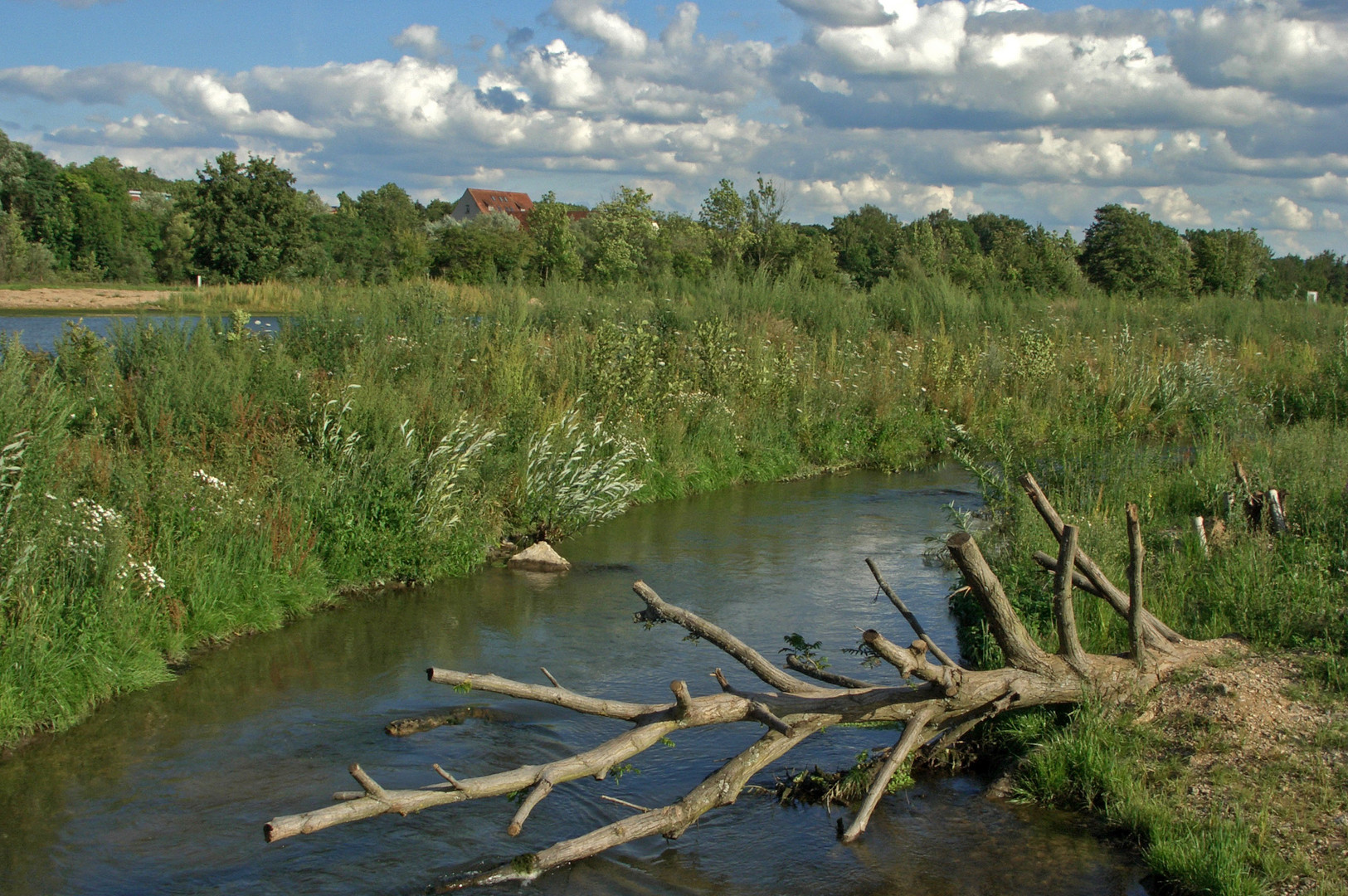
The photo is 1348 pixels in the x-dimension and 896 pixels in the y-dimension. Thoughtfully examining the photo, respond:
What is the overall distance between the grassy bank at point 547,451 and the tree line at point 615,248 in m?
4.36

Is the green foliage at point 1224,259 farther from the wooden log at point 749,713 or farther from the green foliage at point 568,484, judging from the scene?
the wooden log at point 749,713

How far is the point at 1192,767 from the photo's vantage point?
5.45 metres

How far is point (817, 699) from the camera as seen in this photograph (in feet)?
17.3

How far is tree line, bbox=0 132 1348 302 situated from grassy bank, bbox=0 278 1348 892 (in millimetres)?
4363

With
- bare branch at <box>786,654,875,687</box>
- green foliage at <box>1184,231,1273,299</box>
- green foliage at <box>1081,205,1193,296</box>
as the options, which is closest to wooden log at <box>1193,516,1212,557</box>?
bare branch at <box>786,654,875,687</box>

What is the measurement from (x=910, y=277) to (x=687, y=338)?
10778mm

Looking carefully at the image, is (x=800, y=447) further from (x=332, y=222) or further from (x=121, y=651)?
(x=332, y=222)

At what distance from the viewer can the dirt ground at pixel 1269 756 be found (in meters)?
4.68

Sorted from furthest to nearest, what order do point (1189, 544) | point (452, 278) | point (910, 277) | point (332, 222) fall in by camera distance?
point (332, 222) < point (910, 277) < point (452, 278) < point (1189, 544)

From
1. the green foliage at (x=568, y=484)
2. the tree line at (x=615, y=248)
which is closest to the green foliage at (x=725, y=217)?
the tree line at (x=615, y=248)

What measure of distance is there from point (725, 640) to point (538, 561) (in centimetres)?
589

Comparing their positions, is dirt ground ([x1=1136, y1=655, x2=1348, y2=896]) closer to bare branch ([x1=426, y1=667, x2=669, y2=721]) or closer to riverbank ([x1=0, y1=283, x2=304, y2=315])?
bare branch ([x1=426, y1=667, x2=669, y2=721])

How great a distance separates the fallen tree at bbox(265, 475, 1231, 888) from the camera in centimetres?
432

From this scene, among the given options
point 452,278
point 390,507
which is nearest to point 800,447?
point 452,278
